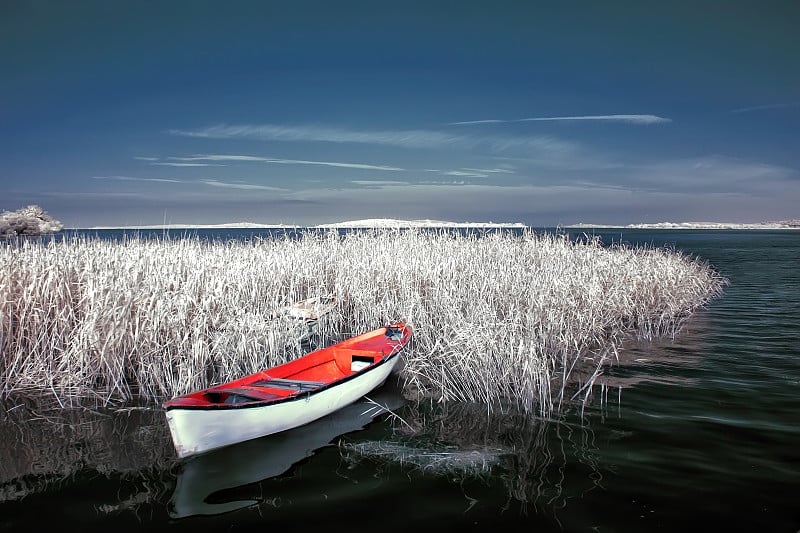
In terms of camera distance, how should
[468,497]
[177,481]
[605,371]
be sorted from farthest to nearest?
1. [605,371]
2. [177,481]
3. [468,497]

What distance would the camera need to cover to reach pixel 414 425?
629 cm

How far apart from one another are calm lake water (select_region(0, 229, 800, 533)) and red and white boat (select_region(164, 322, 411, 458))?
0.26 metres

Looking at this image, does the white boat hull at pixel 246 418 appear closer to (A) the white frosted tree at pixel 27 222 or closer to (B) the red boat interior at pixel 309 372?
(B) the red boat interior at pixel 309 372

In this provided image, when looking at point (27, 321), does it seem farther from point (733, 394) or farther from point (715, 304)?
point (715, 304)

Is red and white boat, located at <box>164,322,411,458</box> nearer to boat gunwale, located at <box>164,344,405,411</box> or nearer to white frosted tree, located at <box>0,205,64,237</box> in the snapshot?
boat gunwale, located at <box>164,344,405,411</box>

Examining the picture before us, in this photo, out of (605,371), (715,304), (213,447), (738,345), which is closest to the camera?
(213,447)

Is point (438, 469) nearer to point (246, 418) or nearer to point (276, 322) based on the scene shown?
point (246, 418)

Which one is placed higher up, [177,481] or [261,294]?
[261,294]

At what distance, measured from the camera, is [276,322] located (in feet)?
26.3

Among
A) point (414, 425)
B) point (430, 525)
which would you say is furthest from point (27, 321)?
point (430, 525)

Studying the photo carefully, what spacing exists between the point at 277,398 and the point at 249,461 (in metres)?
0.73

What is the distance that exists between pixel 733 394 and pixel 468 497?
16.8 ft

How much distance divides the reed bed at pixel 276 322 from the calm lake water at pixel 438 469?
57 cm

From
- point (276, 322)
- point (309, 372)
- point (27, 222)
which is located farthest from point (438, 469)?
point (27, 222)
